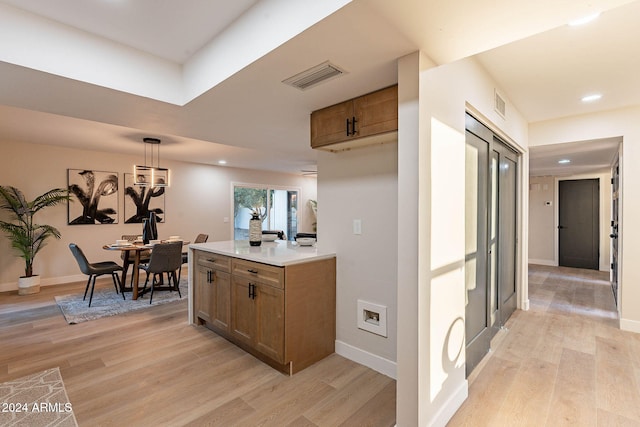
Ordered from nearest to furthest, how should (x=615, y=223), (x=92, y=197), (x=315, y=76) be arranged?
(x=315, y=76)
(x=615, y=223)
(x=92, y=197)

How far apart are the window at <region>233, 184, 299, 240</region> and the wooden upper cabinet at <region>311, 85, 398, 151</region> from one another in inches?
194

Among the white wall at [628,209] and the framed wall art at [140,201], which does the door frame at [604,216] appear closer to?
the white wall at [628,209]

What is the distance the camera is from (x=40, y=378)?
93.1 inches

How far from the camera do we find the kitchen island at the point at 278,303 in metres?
2.38

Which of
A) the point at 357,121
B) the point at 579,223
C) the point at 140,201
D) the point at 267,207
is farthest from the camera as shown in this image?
the point at 267,207

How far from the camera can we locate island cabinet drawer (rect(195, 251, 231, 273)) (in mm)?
2936

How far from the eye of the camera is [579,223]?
6906mm

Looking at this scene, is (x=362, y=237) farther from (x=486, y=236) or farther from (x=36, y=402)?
(x=36, y=402)

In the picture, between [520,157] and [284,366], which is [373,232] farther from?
[520,157]

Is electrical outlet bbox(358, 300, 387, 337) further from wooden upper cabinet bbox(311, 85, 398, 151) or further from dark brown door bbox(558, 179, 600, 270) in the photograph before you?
dark brown door bbox(558, 179, 600, 270)

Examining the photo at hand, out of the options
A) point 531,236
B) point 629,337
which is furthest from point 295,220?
point 629,337

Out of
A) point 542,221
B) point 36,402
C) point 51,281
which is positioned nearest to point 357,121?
point 36,402

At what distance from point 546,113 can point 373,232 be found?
113 inches

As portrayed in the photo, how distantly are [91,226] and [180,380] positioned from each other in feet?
15.7
